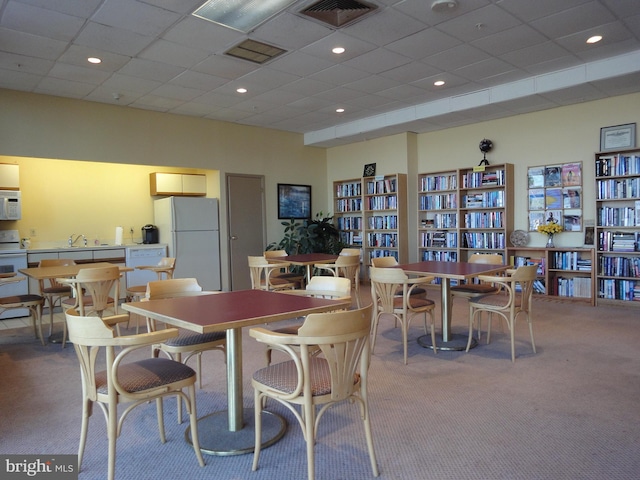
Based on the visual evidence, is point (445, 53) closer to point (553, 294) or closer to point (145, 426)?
point (553, 294)

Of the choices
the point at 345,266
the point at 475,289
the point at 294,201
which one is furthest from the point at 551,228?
the point at 294,201

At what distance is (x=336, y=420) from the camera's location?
276 centimetres

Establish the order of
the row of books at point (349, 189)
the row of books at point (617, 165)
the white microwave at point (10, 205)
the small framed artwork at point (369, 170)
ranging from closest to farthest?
the row of books at point (617, 165) → the white microwave at point (10, 205) → the small framed artwork at point (369, 170) → the row of books at point (349, 189)

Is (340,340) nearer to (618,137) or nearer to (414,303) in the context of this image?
(414,303)

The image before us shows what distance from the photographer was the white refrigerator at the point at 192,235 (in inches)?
291

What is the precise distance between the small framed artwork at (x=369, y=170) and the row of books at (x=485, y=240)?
7.23 feet

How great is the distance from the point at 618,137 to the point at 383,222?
3990 millimetres

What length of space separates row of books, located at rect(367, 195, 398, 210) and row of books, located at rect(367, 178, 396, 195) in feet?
0.43

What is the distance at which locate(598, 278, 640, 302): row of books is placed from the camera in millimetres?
5953

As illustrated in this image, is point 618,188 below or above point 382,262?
above

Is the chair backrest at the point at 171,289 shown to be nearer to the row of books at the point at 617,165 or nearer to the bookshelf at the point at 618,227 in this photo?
the bookshelf at the point at 618,227

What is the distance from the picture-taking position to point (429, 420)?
108 inches

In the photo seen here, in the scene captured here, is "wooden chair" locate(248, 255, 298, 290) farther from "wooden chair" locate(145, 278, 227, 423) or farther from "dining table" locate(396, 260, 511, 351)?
"wooden chair" locate(145, 278, 227, 423)

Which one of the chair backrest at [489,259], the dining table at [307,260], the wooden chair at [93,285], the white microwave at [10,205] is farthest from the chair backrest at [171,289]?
the white microwave at [10,205]
